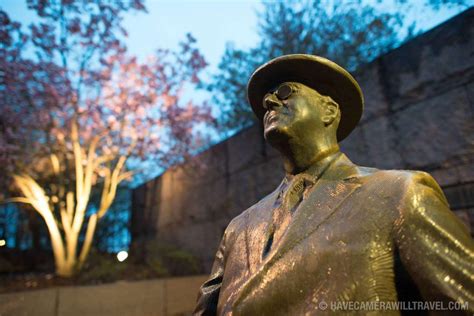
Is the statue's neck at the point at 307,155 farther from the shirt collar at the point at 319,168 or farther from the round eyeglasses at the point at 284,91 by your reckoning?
the round eyeglasses at the point at 284,91

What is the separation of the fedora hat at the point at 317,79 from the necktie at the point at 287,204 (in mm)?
585

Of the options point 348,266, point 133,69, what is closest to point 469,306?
point 348,266

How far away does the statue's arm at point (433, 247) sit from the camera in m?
1.00

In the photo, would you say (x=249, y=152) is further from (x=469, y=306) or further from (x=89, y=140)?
(x=469, y=306)

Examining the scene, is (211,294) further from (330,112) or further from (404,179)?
(330,112)

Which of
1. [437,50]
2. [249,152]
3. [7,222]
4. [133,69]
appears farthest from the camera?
[7,222]

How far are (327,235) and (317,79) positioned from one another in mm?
971

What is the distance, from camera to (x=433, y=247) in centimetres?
107

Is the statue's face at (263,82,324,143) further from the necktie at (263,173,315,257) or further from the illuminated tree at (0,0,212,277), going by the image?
the illuminated tree at (0,0,212,277)

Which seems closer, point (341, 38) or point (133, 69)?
point (341, 38)

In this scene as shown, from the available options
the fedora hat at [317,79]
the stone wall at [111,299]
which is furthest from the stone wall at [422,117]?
the stone wall at [111,299]

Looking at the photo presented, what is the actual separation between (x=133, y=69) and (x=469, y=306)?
8.24 metres

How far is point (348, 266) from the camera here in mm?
1162

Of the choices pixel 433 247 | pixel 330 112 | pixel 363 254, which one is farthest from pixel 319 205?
pixel 330 112
